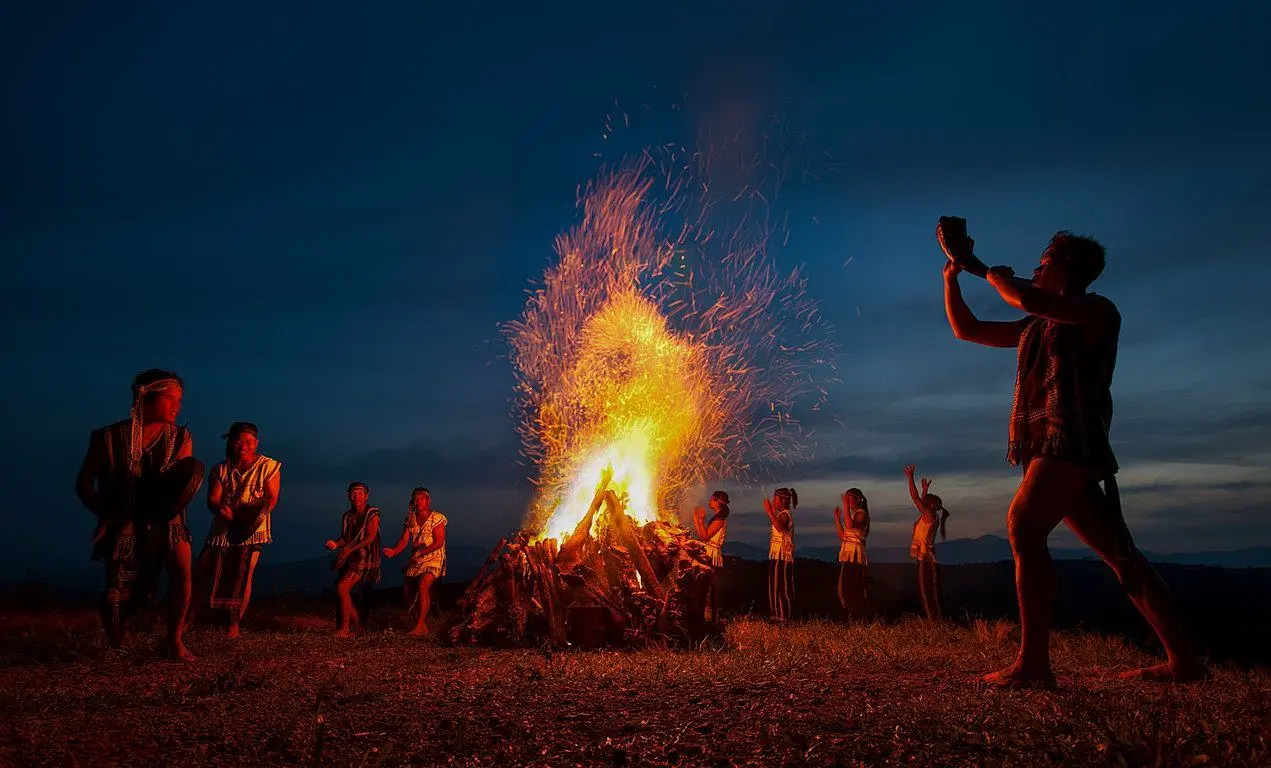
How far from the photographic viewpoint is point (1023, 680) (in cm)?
514

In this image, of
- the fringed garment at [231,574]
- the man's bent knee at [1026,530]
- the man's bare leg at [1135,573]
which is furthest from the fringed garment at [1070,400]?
the fringed garment at [231,574]

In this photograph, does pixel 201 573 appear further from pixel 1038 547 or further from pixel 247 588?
pixel 1038 547

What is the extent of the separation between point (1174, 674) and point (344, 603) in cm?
916

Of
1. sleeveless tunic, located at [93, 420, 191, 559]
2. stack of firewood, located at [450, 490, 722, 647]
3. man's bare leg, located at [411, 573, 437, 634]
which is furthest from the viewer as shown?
man's bare leg, located at [411, 573, 437, 634]

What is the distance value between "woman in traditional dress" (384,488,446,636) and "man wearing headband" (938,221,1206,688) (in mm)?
8020

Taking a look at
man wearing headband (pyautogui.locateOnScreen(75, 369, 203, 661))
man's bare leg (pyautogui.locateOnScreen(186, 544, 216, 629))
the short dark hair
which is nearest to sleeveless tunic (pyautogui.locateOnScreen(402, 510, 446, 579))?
man's bare leg (pyautogui.locateOnScreen(186, 544, 216, 629))

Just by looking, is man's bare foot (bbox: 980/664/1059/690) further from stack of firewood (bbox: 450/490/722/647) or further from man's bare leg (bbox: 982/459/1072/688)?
stack of firewood (bbox: 450/490/722/647)

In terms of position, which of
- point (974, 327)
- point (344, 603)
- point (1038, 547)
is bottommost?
point (344, 603)

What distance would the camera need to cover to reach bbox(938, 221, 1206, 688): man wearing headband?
5.20 m

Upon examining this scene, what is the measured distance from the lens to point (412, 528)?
12227 mm

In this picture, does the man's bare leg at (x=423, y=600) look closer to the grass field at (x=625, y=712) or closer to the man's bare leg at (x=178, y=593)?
the grass field at (x=625, y=712)

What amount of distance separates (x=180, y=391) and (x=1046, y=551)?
6.92 meters

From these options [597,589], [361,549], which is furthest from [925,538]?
[361,549]

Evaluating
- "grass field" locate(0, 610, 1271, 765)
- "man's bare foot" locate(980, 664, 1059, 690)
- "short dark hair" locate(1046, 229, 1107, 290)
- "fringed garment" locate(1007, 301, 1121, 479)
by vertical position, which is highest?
"short dark hair" locate(1046, 229, 1107, 290)
